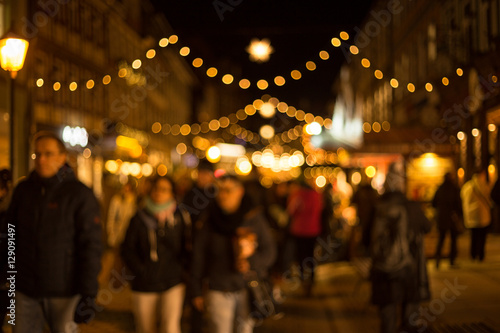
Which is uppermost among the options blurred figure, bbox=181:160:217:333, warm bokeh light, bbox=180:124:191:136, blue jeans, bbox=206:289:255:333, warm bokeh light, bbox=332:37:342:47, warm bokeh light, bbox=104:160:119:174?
warm bokeh light, bbox=180:124:191:136

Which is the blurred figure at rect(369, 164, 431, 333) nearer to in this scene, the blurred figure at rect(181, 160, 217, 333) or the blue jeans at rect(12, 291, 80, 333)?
the blurred figure at rect(181, 160, 217, 333)

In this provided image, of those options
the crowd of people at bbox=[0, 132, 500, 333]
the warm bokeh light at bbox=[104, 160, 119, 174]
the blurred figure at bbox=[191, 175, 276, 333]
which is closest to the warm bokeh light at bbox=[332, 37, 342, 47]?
the crowd of people at bbox=[0, 132, 500, 333]

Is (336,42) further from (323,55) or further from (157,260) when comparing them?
(157,260)

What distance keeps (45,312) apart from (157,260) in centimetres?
127

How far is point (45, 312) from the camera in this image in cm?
473

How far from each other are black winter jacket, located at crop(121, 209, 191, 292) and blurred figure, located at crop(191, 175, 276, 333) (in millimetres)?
346

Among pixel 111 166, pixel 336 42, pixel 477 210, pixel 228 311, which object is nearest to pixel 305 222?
pixel 477 210

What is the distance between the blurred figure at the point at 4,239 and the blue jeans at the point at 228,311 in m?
1.66

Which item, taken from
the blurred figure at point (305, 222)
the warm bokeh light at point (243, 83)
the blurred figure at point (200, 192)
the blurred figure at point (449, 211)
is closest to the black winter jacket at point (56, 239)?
the blurred figure at point (200, 192)

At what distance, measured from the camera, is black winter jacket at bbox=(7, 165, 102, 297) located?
15.1 ft

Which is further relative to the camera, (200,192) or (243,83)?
(243,83)

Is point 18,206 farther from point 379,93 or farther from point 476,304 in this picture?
point 379,93

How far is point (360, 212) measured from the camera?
15.3 metres

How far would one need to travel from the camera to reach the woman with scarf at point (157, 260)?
579 centimetres
